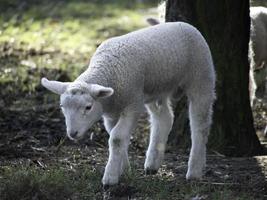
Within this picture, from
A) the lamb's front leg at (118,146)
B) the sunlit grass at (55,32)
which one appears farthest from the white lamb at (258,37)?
the lamb's front leg at (118,146)

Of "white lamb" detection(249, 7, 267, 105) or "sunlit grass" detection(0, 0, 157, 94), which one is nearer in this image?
"white lamb" detection(249, 7, 267, 105)

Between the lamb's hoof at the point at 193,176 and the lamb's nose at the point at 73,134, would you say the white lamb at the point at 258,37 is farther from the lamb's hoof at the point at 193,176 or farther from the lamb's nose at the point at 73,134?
the lamb's nose at the point at 73,134

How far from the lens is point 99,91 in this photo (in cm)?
677

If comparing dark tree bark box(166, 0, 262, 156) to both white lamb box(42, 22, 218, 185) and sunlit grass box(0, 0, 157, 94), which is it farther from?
sunlit grass box(0, 0, 157, 94)

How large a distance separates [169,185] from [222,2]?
8.44ft

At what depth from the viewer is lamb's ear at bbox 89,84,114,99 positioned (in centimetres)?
676

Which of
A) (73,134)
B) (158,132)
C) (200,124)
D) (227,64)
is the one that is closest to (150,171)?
(158,132)

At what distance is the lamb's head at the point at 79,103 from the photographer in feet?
22.2

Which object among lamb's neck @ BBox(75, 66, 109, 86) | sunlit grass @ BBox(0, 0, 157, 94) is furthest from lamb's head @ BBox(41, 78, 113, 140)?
sunlit grass @ BBox(0, 0, 157, 94)

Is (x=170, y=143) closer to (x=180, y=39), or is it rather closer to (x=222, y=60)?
(x=222, y=60)

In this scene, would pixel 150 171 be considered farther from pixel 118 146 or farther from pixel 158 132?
pixel 118 146

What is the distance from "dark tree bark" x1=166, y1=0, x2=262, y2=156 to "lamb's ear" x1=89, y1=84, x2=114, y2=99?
2412 millimetres

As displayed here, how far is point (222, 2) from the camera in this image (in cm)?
886

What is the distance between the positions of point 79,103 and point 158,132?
5.05 feet
